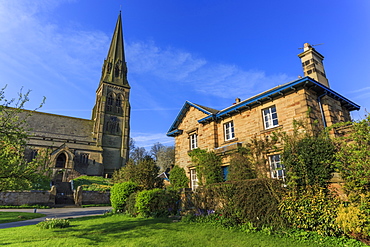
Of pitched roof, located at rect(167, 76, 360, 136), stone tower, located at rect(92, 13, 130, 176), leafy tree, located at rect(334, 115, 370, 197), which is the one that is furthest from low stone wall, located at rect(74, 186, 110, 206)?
leafy tree, located at rect(334, 115, 370, 197)

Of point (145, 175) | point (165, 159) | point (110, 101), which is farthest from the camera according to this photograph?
point (165, 159)

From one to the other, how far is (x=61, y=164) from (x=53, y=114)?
1651cm

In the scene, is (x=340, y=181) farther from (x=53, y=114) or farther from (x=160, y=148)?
(x=160, y=148)

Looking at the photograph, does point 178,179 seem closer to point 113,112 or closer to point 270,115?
point 270,115

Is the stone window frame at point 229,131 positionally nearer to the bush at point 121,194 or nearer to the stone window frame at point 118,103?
the bush at point 121,194

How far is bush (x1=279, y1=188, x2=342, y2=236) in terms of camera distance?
22.8 feet

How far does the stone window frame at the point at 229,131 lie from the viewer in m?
15.4

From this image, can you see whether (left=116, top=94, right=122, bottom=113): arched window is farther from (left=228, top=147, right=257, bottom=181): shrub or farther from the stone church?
(left=228, top=147, right=257, bottom=181): shrub

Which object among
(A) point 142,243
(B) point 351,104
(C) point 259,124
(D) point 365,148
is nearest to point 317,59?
(B) point 351,104

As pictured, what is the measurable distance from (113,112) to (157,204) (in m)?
48.2

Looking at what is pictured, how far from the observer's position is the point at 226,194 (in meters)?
9.30

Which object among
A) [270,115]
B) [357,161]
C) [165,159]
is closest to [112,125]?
[165,159]

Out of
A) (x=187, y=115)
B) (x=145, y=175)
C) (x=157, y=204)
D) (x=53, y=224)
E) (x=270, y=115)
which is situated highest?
(x=187, y=115)

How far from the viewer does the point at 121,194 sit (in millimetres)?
14602
